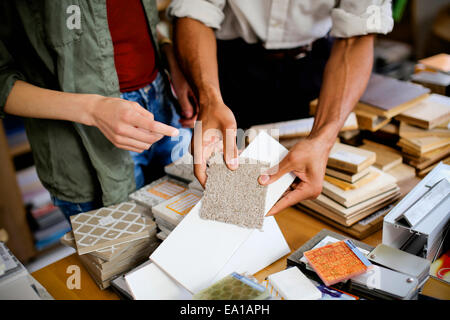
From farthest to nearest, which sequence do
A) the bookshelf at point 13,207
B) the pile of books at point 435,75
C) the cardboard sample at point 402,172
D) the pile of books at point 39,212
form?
the pile of books at point 39,212 → the bookshelf at point 13,207 → the pile of books at point 435,75 → the cardboard sample at point 402,172

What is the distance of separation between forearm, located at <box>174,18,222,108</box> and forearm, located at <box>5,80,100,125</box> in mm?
389

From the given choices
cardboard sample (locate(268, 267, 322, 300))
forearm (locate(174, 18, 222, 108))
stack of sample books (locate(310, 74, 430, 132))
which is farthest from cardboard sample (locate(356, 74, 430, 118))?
cardboard sample (locate(268, 267, 322, 300))

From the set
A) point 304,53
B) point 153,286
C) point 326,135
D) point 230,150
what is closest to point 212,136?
point 230,150

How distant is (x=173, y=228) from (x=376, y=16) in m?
0.98

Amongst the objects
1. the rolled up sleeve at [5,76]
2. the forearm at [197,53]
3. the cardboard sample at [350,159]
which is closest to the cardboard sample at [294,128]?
the cardboard sample at [350,159]

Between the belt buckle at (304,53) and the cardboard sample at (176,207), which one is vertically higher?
the belt buckle at (304,53)

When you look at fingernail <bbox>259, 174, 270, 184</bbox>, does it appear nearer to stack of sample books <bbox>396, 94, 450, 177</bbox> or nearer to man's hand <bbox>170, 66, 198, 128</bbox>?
man's hand <bbox>170, 66, 198, 128</bbox>

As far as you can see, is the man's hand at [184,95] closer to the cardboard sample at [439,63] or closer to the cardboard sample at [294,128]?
the cardboard sample at [294,128]

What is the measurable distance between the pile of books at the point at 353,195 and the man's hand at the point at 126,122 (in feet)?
1.83

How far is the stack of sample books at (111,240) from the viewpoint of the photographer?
1.02 meters

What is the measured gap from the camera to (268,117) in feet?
5.80

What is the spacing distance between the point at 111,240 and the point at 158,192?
28cm

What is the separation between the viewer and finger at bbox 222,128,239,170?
41.3 inches
